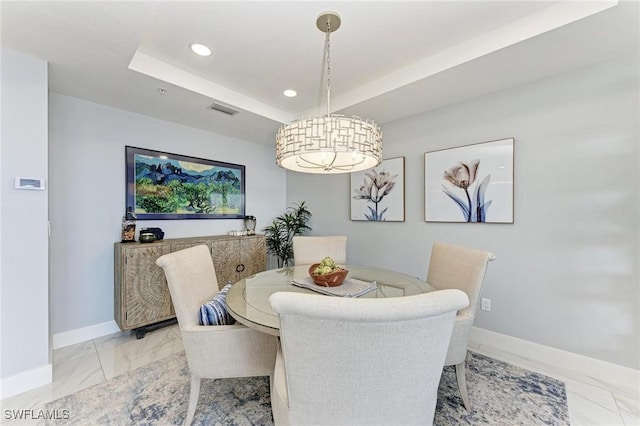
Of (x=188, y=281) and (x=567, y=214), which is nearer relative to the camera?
(x=188, y=281)

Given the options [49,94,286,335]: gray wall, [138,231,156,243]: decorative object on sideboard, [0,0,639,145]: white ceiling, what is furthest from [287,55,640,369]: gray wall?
[49,94,286,335]: gray wall

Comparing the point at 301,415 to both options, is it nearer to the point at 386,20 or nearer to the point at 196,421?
the point at 196,421

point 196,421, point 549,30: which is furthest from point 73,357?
point 549,30

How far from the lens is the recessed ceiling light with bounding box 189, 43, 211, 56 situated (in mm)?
2029

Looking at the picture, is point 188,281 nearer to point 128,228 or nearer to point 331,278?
point 331,278

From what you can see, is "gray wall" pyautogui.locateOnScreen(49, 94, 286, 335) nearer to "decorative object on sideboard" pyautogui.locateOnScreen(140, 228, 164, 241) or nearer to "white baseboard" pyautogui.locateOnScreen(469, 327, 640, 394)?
"decorative object on sideboard" pyautogui.locateOnScreen(140, 228, 164, 241)

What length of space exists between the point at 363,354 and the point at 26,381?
2.49 metres

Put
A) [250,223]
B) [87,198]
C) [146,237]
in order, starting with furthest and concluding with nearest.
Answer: [250,223] → [146,237] → [87,198]

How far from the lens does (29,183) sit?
1851mm

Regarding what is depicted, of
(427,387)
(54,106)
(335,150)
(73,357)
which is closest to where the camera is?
(427,387)

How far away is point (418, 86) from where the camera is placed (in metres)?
2.37

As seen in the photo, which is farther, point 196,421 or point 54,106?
point 54,106

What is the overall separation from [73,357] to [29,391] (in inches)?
18.4

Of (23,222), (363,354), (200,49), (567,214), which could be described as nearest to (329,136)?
(363,354)
